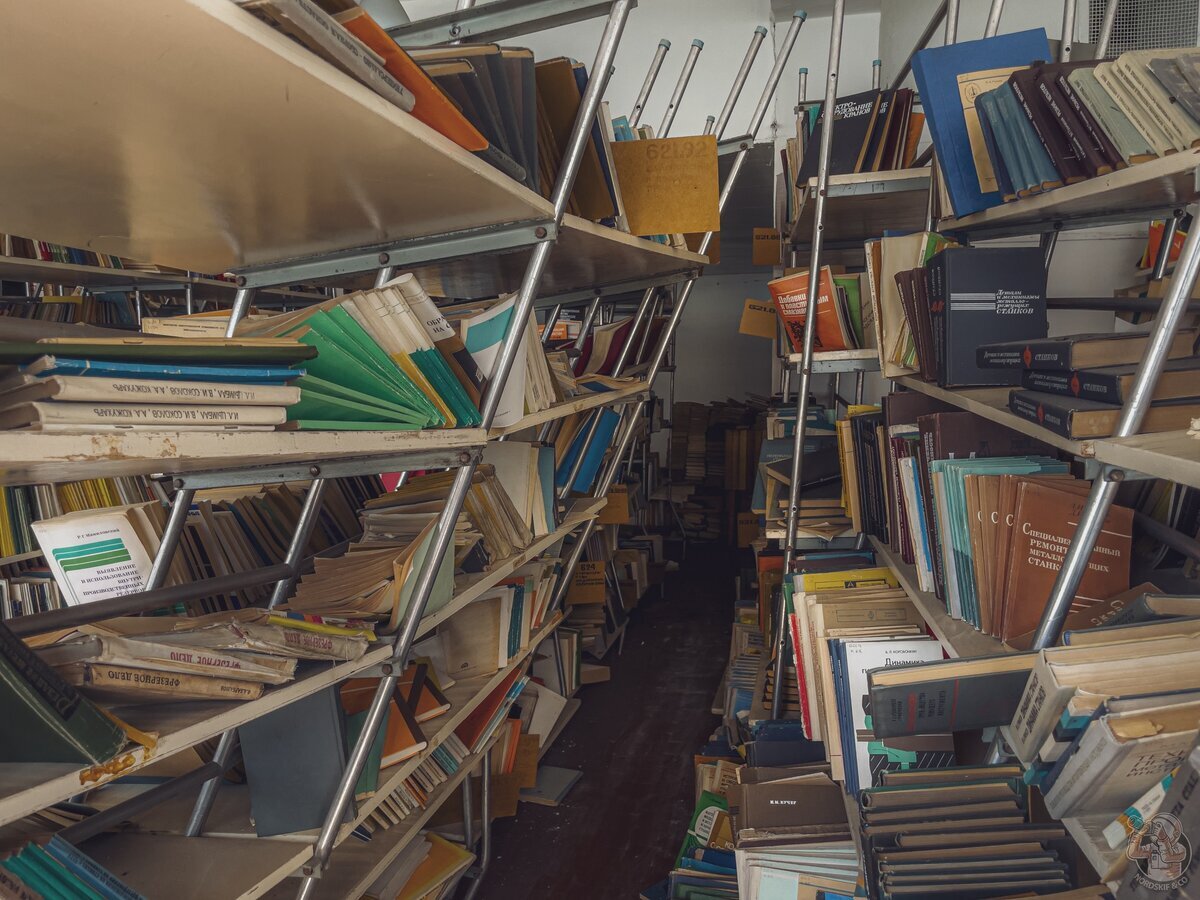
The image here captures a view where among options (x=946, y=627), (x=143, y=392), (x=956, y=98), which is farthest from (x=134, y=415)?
(x=956, y=98)

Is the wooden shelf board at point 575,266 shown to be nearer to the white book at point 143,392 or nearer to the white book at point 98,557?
the white book at point 143,392

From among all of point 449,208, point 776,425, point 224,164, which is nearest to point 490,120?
point 449,208

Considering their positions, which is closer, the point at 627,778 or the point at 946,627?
the point at 946,627

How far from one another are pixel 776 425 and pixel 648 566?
7.72 feet

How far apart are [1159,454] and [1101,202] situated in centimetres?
73

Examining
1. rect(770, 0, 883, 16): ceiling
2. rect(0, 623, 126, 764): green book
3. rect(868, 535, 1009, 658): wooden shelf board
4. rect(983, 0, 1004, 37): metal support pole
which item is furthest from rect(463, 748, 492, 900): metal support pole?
rect(770, 0, 883, 16): ceiling

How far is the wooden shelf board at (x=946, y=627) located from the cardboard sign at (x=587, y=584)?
227 centimetres

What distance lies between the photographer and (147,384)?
811mm

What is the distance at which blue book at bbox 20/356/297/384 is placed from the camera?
0.74m

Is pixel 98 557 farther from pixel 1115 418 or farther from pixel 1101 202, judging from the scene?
pixel 1101 202

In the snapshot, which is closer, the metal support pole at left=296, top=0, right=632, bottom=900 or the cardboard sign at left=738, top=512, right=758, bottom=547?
the metal support pole at left=296, top=0, right=632, bottom=900

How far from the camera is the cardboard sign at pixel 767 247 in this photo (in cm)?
405

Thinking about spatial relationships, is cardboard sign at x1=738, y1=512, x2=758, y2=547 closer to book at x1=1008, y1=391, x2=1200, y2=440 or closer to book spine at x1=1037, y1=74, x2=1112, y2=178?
book spine at x1=1037, y1=74, x2=1112, y2=178

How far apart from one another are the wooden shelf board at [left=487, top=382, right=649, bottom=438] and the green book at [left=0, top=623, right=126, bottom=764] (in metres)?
0.82
